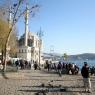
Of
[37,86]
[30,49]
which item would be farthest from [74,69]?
[30,49]

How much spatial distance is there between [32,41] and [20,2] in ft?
385

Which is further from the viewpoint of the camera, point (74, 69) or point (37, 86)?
point (74, 69)

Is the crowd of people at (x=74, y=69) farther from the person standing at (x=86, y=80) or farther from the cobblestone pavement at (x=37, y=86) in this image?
the cobblestone pavement at (x=37, y=86)

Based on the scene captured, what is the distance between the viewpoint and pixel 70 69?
41.7 meters

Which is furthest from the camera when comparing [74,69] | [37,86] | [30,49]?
[30,49]

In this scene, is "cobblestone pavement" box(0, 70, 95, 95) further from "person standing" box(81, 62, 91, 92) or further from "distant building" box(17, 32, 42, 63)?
"distant building" box(17, 32, 42, 63)

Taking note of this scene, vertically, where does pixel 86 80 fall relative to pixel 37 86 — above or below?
above

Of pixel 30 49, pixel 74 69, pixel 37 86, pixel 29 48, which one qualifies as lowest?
pixel 37 86

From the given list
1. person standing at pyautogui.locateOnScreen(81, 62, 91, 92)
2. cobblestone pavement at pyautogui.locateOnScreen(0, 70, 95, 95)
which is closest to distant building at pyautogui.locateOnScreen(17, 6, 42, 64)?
cobblestone pavement at pyautogui.locateOnScreen(0, 70, 95, 95)

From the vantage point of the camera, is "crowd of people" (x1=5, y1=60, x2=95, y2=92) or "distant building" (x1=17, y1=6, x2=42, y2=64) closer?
"crowd of people" (x1=5, y1=60, x2=95, y2=92)

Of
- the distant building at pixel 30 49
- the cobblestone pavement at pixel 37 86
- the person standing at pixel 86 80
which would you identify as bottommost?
the cobblestone pavement at pixel 37 86

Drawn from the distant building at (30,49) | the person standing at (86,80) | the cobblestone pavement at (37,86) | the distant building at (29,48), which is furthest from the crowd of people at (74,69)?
the distant building at (30,49)

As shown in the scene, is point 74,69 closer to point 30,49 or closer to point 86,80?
point 86,80

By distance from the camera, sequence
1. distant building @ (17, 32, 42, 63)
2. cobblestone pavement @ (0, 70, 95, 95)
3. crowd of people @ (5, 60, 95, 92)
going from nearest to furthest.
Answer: cobblestone pavement @ (0, 70, 95, 95)
crowd of people @ (5, 60, 95, 92)
distant building @ (17, 32, 42, 63)
